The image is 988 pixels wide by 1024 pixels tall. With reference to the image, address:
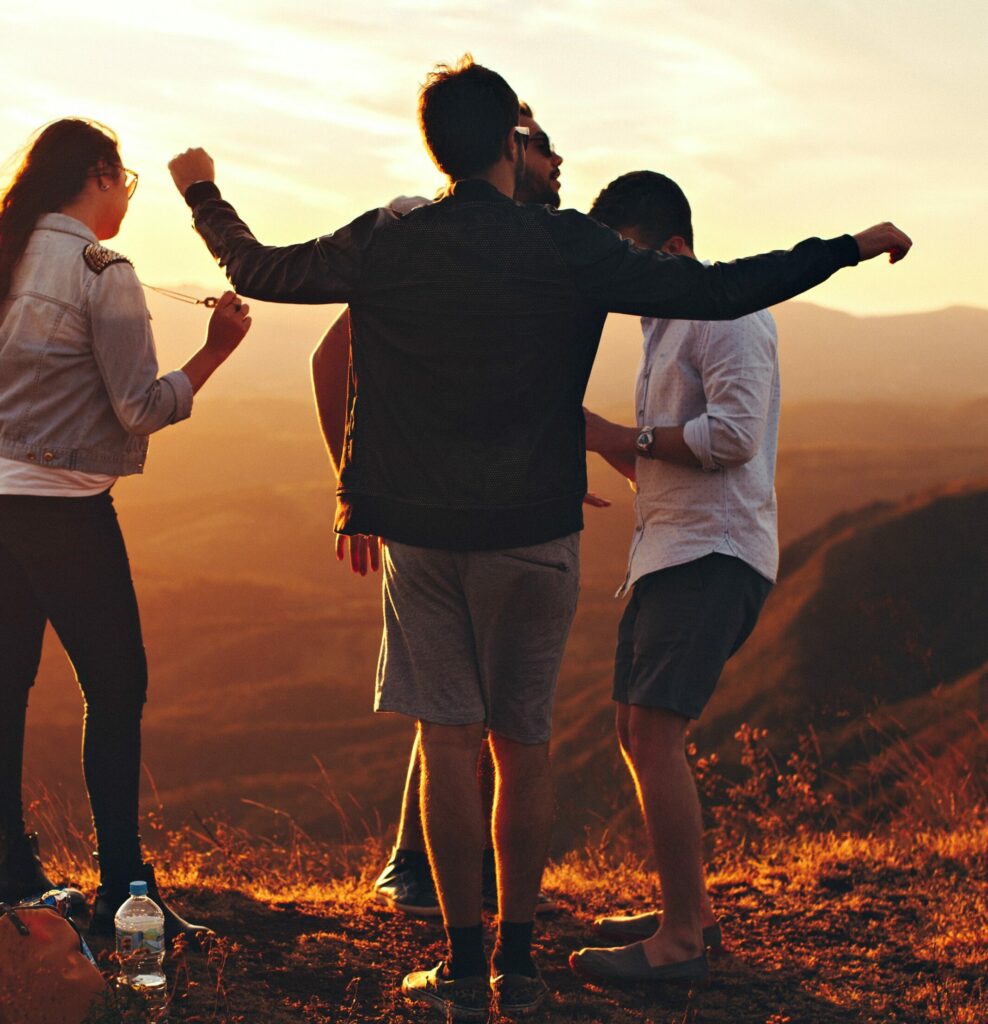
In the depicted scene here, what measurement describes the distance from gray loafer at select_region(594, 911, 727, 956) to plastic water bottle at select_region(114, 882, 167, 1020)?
51.8 inches

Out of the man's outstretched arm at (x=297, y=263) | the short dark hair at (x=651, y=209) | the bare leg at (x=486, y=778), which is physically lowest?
the bare leg at (x=486, y=778)

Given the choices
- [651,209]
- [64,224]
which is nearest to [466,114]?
[651,209]

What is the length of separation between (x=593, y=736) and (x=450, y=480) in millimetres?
21186

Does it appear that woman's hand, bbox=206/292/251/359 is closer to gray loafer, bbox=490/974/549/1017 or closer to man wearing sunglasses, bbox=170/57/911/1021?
man wearing sunglasses, bbox=170/57/911/1021

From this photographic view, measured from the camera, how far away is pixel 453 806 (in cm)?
306

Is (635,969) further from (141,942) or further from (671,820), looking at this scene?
(141,942)

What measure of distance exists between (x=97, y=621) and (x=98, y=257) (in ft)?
2.92

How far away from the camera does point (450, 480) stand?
295cm

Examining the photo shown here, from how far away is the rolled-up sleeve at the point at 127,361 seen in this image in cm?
323

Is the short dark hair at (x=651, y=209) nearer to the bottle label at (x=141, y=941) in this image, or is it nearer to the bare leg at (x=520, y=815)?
the bare leg at (x=520, y=815)

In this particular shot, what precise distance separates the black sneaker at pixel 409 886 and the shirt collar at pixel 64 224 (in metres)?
2.04

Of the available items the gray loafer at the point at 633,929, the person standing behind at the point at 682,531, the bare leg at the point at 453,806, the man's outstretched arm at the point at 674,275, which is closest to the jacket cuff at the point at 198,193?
the man's outstretched arm at the point at 674,275

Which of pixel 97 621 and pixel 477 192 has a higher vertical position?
pixel 477 192

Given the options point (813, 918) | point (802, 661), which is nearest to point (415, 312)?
point (813, 918)
